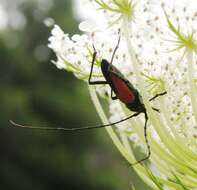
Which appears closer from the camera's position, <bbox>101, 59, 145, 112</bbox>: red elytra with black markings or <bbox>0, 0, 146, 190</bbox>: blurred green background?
<bbox>101, 59, 145, 112</bbox>: red elytra with black markings

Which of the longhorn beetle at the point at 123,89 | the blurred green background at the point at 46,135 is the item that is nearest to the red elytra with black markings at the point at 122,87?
the longhorn beetle at the point at 123,89

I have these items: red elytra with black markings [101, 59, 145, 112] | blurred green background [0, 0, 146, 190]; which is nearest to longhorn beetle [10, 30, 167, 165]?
red elytra with black markings [101, 59, 145, 112]

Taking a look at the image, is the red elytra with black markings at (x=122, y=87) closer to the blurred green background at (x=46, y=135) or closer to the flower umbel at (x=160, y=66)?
the flower umbel at (x=160, y=66)

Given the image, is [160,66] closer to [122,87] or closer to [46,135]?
[122,87]

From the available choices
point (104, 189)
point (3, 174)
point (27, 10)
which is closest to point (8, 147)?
point (3, 174)

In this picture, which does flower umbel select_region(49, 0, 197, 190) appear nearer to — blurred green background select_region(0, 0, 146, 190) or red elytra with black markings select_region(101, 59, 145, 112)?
red elytra with black markings select_region(101, 59, 145, 112)

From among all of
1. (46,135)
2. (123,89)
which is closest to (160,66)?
(123,89)
